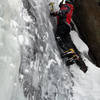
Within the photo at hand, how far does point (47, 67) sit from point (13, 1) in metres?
1.29

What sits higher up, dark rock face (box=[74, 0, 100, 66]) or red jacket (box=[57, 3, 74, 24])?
red jacket (box=[57, 3, 74, 24])

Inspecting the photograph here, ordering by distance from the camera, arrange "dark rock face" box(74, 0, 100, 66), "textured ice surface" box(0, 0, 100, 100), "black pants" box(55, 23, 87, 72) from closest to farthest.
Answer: "textured ice surface" box(0, 0, 100, 100)
"black pants" box(55, 23, 87, 72)
"dark rock face" box(74, 0, 100, 66)

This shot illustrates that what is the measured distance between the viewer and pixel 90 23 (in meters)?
5.57

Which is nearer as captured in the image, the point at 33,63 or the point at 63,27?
the point at 33,63

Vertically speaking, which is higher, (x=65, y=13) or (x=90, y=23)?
(x=65, y=13)

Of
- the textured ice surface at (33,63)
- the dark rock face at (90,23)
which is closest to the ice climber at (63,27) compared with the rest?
the textured ice surface at (33,63)

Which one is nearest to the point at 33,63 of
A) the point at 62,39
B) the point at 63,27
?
the point at 63,27

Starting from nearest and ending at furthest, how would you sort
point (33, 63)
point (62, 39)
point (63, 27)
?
point (33, 63)
point (63, 27)
point (62, 39)

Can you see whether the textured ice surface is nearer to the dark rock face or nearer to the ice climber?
the ice climber

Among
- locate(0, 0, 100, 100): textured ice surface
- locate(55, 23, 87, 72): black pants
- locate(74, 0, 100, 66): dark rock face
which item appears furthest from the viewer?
locate(74, 0, 100, 66): dark rock face

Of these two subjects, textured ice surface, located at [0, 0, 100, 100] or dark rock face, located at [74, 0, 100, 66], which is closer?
textured ice surface, located at [0, 0, 100, 100]

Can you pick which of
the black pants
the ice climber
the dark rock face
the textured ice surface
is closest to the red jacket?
the ice climber

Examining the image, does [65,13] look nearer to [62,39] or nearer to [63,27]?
[63,27]

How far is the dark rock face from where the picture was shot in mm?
5418
